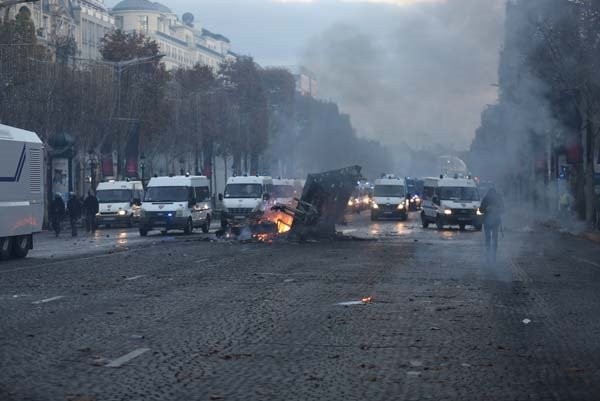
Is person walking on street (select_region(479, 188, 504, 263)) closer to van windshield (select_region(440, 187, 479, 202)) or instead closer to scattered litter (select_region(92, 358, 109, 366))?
scattered litter (select_region(92, 358, 109, 366))

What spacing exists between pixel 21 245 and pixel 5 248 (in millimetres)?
926

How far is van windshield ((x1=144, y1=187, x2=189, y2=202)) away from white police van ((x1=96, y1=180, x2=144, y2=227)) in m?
11.4

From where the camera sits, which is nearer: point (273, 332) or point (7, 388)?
point (7, 388)

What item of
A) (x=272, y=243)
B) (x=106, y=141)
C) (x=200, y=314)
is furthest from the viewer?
(x=106, y=141)

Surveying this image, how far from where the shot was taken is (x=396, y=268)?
25125 millimetres

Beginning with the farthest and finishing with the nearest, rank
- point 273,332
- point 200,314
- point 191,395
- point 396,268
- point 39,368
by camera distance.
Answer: point 396,268 → point 200,314 → point 273,332 → point 39,368 → point 191,395

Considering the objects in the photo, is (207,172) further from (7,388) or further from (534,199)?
(7,388)

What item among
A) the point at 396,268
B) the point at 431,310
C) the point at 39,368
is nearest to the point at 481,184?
the point at 396,268

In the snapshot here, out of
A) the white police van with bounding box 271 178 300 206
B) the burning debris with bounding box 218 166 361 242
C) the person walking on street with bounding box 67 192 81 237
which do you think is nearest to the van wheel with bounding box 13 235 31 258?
the burning debris with bounding box 218 166 361 242

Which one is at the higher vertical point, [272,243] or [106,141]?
[106,141]

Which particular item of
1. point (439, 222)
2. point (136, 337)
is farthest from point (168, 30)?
point (136, 337)

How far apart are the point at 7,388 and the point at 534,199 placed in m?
72.2

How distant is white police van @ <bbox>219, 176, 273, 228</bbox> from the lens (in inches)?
1941

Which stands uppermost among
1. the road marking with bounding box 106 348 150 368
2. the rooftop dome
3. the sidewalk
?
the rooftop dome
